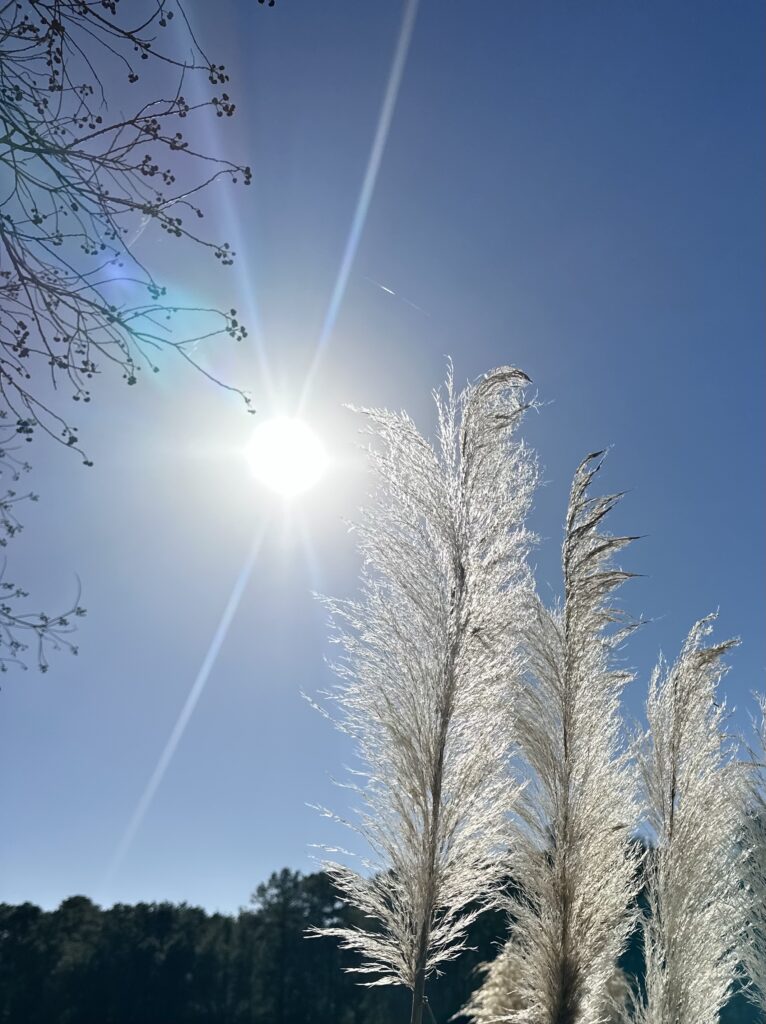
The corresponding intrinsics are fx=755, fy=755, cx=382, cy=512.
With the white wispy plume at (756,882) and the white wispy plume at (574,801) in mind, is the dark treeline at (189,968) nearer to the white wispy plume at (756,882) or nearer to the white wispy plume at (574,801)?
the white wispy plume at (756,882)

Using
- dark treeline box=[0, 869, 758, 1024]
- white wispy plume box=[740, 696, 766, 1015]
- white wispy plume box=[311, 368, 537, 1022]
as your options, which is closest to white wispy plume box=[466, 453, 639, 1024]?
white wispy plume box=[311, 368, 537, 1022]

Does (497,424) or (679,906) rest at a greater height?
(497,424)

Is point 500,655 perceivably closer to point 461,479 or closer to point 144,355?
point 461,479

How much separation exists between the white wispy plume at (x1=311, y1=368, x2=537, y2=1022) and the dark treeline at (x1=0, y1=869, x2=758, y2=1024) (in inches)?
999

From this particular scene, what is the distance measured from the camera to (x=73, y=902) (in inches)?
1147

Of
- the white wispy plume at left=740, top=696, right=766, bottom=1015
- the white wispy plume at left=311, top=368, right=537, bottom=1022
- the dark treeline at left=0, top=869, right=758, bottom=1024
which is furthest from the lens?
the dark treeline at left=0, top=869, right=758, bottom=1024

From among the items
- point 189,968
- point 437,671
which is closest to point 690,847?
point 437,671

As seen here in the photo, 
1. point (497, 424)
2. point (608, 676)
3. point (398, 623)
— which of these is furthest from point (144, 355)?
point (608, 676)

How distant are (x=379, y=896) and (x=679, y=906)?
9.62 feet

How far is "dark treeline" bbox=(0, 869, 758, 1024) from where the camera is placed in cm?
2702

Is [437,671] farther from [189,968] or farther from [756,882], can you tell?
[189,968]

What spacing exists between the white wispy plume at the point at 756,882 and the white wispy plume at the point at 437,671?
147 inches

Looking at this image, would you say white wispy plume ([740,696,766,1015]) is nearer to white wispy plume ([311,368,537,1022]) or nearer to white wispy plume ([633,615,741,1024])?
white wispy plume ([633,615,741,1024])

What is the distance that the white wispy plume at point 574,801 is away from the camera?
4031mm
